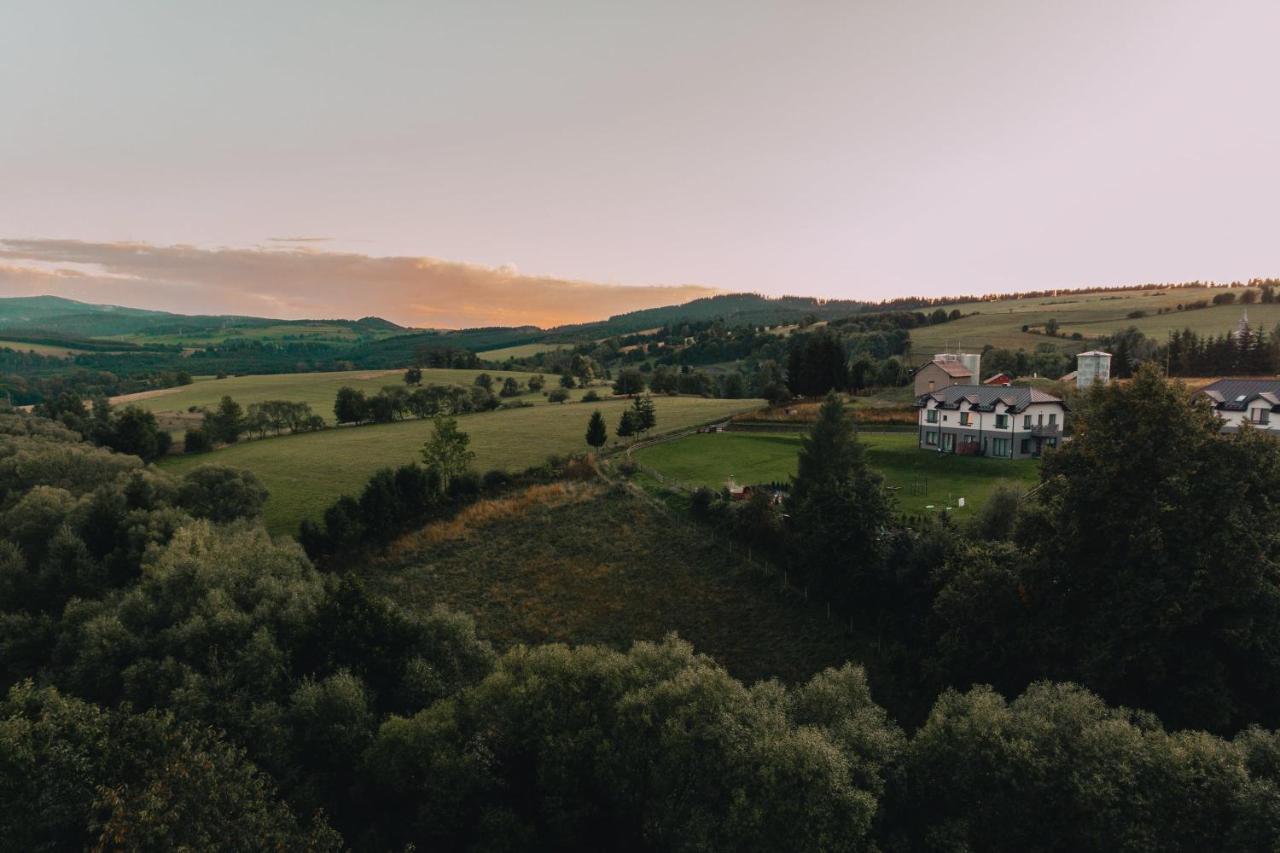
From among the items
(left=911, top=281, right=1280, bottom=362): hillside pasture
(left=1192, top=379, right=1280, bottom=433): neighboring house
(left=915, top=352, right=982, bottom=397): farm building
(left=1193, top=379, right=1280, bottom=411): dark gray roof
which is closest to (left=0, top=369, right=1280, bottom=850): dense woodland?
(left=1192, top=379, right=1280, bottom=433): neighboring house

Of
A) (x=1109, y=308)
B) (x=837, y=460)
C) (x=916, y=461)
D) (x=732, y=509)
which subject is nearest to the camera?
(x=837, y=460)

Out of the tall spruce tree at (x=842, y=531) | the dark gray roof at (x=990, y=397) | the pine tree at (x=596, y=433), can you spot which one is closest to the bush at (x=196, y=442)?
the pine tree at (x=596, y=433)

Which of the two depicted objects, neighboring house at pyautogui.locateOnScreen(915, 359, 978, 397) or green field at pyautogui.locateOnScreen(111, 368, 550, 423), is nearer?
neighboring house at pyautogui.locateOnScreen(915, 359, 978, 397)

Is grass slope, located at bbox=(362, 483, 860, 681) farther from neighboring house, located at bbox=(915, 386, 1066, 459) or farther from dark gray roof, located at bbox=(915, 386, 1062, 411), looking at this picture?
dark gray roof, located at bbox=(915, 386, 1062, 411)

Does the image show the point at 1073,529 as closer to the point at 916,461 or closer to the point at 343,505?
the point at 916,461

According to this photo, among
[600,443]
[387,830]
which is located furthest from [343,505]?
[387,830]
